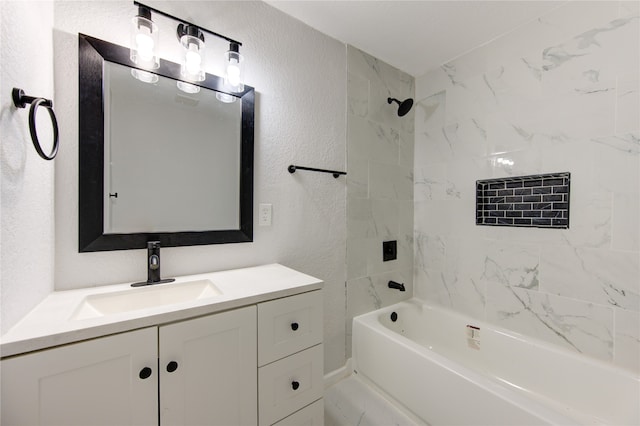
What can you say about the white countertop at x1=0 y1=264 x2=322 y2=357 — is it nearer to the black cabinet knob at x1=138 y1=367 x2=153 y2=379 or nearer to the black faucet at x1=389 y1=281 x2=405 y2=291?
the black cabinet knob at x1=138 y1=367 x2=153 y2=379

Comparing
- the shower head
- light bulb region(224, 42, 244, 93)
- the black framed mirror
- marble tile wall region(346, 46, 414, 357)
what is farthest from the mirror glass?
the shower head

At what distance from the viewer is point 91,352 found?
65 centimetres

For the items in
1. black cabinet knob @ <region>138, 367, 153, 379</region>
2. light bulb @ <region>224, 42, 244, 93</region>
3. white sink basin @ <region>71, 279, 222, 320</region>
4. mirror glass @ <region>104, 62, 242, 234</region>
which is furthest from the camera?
light bulb @ <region>224, 42, 244, 93</region>

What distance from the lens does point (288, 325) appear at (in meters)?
0.99

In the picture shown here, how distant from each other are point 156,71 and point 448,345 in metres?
2.41

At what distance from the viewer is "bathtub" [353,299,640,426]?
1105mm

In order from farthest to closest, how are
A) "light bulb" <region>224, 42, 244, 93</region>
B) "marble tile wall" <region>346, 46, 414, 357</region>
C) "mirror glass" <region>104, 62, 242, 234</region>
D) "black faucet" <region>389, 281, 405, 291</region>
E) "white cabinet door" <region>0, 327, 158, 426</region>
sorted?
"black faucet" <region>389, 281, 405, 291</region>, "marble tile wall" <region>346, 46, 414, 357</region>, "light bulb" <region>224, 42, 244, 93</region>, "mirror glass" <region>104, 62, 242, 234</region>, "white cabinet door" <region>0, 327, 158, 426</region>

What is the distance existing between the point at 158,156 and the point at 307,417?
50.6 inches

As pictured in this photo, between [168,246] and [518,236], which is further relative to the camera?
[518,236]

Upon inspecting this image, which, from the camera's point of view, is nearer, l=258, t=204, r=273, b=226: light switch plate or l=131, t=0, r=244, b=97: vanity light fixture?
l=131, t=0, r=244, b=97: vanity light fixture

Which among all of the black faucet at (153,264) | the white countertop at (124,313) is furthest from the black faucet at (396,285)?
the black faucet at (153,264)

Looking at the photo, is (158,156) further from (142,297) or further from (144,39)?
(142,297)

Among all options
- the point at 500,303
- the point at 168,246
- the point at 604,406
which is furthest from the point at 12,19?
the point at 604,406

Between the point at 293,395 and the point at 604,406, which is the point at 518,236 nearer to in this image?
the point at 604,406
